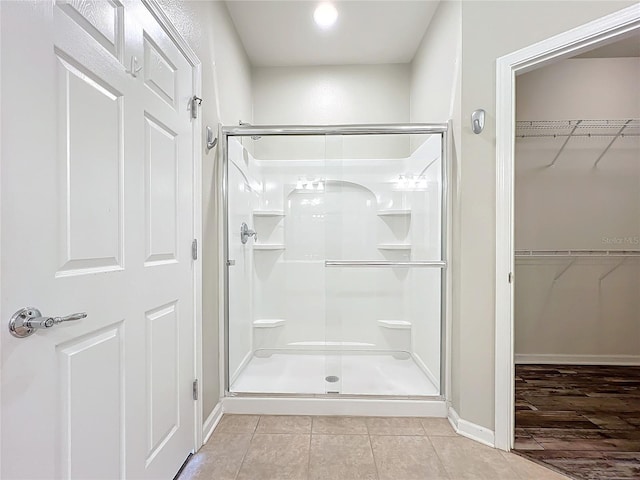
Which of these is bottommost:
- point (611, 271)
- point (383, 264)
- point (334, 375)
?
point (334, 375)

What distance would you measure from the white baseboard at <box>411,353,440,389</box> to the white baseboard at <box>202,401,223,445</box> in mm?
1431

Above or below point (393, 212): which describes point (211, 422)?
below

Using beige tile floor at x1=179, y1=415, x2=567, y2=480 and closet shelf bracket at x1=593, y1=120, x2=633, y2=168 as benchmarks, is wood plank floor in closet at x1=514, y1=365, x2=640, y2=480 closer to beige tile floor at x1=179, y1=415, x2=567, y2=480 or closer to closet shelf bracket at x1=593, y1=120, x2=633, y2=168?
beige tile floor at x1=179, y1=415, x2=567, y2=480

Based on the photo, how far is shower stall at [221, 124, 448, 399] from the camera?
89.0 inches

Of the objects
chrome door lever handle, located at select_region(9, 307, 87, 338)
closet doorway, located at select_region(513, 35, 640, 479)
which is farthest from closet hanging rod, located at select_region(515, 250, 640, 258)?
chrome door lever handle, located at select_region(9, 307, 87, 338)

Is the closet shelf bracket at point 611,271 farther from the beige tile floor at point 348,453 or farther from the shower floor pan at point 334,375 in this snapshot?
the beige tile floor at point 348,453

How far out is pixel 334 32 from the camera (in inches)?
109

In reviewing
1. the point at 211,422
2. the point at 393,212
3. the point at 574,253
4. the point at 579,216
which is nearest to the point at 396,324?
the point at 393,212

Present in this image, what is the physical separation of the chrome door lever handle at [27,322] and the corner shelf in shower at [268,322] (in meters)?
2.08

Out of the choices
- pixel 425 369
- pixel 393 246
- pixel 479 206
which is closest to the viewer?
pixel 479 206

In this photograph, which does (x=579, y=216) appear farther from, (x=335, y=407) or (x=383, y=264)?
(x=335, y=407)

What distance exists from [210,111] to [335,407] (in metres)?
2.02

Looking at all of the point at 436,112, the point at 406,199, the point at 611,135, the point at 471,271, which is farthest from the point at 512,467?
the point at 611,135

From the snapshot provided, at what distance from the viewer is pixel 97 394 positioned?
1043 mm
